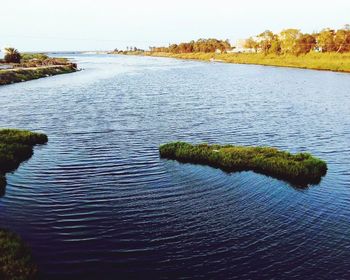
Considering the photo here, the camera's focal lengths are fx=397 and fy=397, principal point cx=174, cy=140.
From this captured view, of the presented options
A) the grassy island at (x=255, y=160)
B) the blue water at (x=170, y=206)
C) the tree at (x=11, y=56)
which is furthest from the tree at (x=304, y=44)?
the grassy island at (x=255, y=160)

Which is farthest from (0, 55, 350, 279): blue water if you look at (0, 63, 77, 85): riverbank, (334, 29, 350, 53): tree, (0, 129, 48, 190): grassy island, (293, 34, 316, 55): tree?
(293, 34, 316, 55): tree

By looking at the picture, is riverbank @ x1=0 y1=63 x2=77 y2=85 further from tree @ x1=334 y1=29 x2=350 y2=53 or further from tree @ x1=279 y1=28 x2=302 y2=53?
tree @ x1=334 y1=29 x2=350 y2=53

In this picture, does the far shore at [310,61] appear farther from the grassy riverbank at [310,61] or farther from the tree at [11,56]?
the tree at [11,56]

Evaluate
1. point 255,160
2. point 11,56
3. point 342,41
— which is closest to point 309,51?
point 342,41

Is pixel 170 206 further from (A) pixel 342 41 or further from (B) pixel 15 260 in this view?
(A) pixel 342 41

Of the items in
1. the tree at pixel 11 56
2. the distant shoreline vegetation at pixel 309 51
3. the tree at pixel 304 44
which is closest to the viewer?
the tree at pixel 11 56

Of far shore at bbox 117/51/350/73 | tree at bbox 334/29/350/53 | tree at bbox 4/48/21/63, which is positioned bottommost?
far shore at bbox 117/51/350/73
